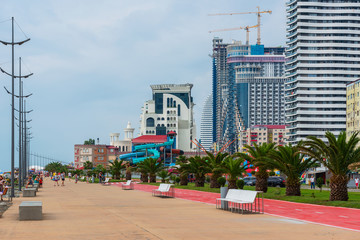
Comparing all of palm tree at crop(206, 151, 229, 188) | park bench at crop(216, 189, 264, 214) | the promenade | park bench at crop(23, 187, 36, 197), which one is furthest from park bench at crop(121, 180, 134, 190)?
the promenade

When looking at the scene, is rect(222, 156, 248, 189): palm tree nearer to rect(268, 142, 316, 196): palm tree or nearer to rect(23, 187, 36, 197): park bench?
rect(268, 142, 316, 196): palm tree

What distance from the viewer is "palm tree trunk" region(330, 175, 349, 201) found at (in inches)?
1180

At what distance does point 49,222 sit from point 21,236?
4.18m

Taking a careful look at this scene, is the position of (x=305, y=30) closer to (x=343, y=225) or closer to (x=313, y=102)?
(x=313, y=102)

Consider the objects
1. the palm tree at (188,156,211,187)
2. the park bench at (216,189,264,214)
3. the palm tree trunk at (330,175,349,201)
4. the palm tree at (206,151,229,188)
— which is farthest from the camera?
the palm tree at (188,156,211,187)

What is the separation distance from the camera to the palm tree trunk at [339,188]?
→ 30.0 meters

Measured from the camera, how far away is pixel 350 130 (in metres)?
121

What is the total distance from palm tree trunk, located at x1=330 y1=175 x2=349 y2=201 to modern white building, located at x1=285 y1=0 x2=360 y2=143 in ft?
425

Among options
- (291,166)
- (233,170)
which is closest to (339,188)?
(291,166)

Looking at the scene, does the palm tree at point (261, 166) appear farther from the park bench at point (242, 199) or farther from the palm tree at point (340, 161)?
the park bench at point (242, 199)

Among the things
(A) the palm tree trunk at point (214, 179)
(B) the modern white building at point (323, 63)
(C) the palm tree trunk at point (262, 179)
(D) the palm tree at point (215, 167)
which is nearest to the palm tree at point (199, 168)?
(D) the palm tree at point (215, 167)

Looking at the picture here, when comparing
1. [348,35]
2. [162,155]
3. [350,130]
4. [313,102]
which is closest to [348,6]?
[348,35]

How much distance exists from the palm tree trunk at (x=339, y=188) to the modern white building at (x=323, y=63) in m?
130

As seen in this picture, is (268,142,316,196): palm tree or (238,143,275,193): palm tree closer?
(268,142,316,196): palm tree
